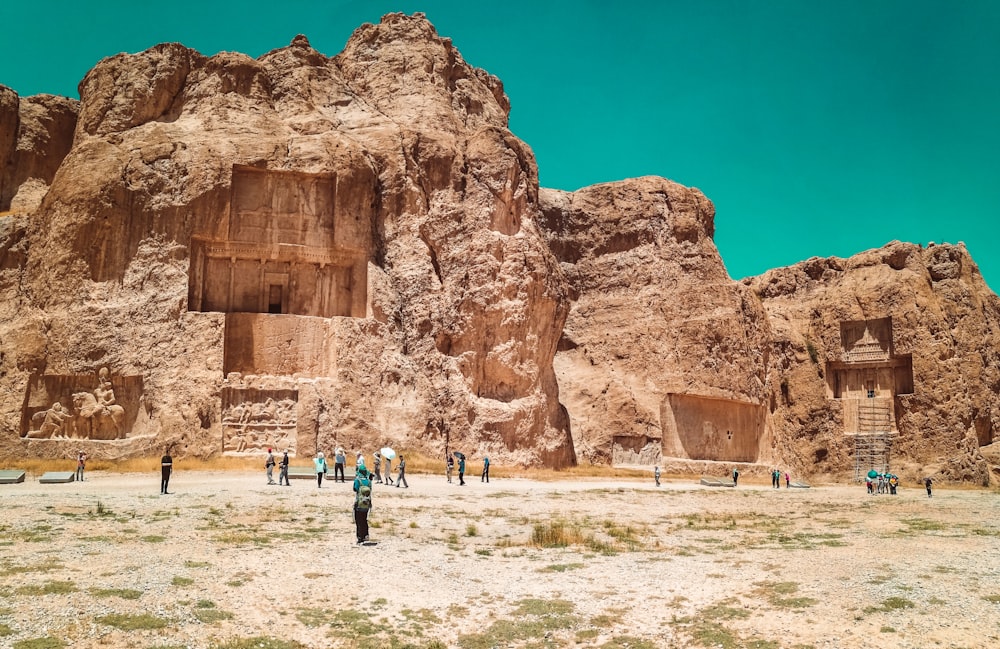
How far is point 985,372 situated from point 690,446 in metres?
17.9

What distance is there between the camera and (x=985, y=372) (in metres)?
48.5

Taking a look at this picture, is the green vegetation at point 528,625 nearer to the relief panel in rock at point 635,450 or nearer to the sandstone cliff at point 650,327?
the relief panel in rock at point 635,450

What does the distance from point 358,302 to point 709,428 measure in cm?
1961

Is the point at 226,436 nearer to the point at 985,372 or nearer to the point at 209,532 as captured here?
the point at 209,532

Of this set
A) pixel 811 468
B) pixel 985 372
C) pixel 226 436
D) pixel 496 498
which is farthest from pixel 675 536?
pixel 985 372

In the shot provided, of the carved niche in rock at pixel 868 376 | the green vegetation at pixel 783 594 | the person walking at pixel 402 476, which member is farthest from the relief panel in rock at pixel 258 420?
the carved niche in rock at pixel 868 376

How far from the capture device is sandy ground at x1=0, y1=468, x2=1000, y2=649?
1101 cm

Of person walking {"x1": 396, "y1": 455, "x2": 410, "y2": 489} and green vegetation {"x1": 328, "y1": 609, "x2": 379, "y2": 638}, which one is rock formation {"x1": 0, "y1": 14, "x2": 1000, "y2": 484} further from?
green vegetation {"x1": 328, "y1": 609, "x2": 379, "y2": 638}

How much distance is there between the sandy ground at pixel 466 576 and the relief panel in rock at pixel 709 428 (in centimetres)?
2108

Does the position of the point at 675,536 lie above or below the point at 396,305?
below

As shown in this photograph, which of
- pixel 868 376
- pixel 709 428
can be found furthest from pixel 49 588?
pixel 868 376

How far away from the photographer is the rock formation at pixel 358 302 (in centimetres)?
3266

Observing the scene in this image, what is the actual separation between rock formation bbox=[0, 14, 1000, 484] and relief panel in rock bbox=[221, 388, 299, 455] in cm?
8

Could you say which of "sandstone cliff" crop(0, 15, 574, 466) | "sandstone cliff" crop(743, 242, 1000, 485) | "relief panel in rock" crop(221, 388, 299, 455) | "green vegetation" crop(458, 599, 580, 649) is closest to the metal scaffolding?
"sandstone cliff" crop(743, 242, 1000, 485)
